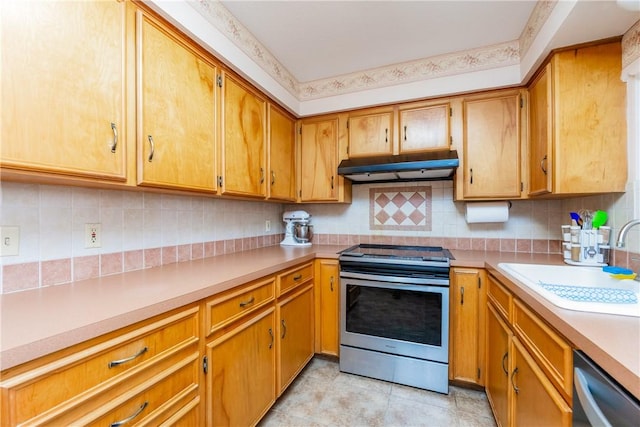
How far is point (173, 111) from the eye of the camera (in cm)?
132

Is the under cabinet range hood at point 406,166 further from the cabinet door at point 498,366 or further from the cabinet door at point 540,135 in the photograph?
the cabinet door at point 498,366

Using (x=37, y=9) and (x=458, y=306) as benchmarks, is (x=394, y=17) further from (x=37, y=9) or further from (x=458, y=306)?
(x=458, y=306)

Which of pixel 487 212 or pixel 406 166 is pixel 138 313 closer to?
pixel 406 166

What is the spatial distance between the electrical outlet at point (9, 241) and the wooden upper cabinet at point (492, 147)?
2465mm

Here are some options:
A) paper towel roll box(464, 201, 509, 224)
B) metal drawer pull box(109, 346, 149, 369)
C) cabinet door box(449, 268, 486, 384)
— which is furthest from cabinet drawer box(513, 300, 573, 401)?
metal drawer pull box(109, 346, 149, 369)

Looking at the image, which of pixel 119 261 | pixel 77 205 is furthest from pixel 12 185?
pixel 119 261

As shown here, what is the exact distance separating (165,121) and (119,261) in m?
0.73

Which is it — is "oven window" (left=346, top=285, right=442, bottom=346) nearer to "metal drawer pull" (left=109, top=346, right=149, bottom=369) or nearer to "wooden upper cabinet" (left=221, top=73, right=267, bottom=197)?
"wooden upper cabinet" (left=221, top=73, right=267, bottom=197)

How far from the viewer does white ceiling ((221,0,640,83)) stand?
1.48 m

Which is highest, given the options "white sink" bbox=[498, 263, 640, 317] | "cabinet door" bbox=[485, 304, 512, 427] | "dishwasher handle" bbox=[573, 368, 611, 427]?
"white sink" bbox=[498, 263, 640, 317]

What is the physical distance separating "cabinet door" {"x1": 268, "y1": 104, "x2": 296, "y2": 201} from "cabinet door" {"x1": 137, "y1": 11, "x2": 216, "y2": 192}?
0.62 meters

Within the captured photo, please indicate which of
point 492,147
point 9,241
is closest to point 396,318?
point 492,147

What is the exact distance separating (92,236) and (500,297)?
6.83ft

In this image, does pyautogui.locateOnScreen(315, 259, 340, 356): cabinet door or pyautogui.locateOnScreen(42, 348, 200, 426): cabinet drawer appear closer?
pyautogui.locateOnScreen(42, 348, 200, 426): cabinet drawer
